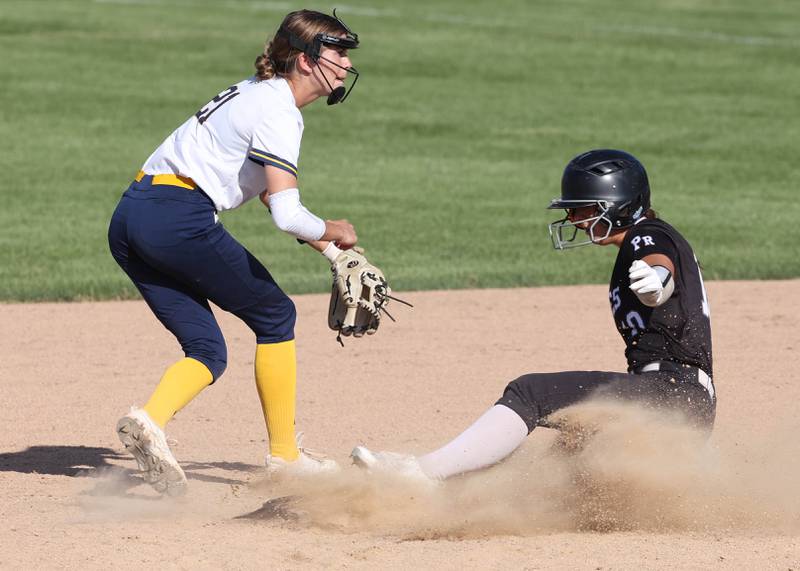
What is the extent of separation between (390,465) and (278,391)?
3.04ft

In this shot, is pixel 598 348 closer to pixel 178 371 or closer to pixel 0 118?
pixel 178 371

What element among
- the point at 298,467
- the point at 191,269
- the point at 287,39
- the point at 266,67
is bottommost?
the point at 298,467

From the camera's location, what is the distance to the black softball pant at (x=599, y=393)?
5453 mm

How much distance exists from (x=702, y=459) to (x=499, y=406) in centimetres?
88

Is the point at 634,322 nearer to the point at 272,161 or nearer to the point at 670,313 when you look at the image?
the point at 670,313

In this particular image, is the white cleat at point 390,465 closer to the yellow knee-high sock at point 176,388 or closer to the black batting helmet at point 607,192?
the yellow knee-high sock at point 176,388

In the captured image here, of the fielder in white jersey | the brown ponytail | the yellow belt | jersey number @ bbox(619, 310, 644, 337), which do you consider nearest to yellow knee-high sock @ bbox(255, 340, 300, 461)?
the fielder in white jersey

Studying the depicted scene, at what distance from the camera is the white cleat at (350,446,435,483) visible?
546cm

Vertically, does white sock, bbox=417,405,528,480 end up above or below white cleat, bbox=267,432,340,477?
above

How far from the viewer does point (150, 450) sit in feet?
18.5

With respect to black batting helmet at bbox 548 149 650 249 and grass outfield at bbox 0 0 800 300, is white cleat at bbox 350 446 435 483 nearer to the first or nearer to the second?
black batting helmet at bbox 548 149 650 249

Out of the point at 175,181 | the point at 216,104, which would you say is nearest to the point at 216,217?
the point at 175,181

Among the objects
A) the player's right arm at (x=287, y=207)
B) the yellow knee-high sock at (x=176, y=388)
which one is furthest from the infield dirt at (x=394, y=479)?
the player's right arm at (x=287, y=207)

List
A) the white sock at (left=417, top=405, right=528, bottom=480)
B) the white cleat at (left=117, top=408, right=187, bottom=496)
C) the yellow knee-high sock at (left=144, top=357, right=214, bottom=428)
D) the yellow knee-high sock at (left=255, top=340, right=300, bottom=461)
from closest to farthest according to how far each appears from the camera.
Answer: the white sock at (left=417, top=405, right=528, bottom=480) < the white cleat at (left=117, top=408, right=187, bottom=496) < the yellow knee-high sock at (left=144, top=357, right=214, bottom=428) < the yellow knee-high sock at (left=255, top=340, right=300, bottom=461)
